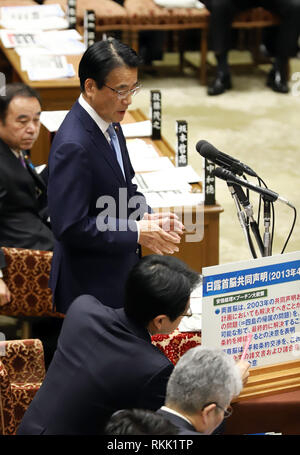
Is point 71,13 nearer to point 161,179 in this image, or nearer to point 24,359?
point 161,179

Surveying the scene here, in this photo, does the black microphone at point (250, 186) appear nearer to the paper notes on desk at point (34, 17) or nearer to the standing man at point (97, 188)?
the standing man at point (97, 188)

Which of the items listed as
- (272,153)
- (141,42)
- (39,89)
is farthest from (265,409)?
(141,42)

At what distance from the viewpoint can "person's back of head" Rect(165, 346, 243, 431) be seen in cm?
211

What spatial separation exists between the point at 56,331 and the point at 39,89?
1649 millimetres

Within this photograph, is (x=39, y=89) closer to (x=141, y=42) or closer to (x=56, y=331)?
(x=56, y=331)

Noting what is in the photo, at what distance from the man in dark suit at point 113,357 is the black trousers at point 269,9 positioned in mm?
5063

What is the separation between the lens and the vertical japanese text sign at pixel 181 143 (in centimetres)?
419

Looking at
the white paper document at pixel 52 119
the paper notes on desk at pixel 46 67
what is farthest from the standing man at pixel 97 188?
the paper notes on desk at pixel 46 67

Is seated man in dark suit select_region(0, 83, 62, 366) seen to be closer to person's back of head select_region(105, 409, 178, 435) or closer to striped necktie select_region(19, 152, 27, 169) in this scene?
striped necktie select_region(19, 152, 27, 169)

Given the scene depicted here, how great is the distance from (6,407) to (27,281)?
979 mm

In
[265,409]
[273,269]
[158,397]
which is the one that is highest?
[273,269]

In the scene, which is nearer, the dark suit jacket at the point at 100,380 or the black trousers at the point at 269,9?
the dark suit jacket at the point at 100,380

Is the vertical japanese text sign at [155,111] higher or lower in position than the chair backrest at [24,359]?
higher
